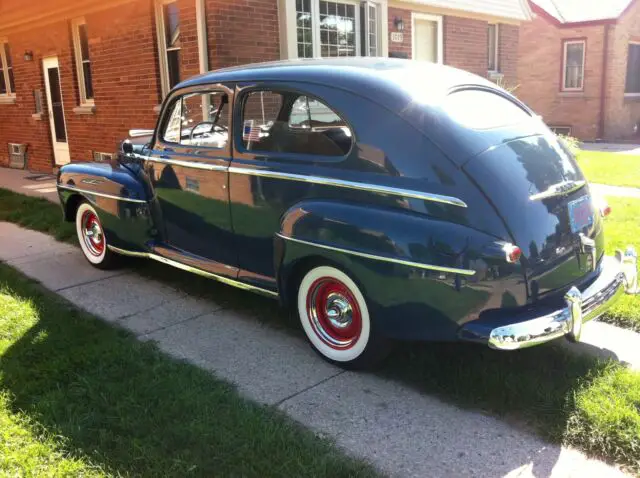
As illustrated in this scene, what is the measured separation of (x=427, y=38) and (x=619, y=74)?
415 inches

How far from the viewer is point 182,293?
209 inches

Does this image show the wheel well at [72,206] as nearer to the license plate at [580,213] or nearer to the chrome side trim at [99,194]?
the chrome side trim at [99,194]

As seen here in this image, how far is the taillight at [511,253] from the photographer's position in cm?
303

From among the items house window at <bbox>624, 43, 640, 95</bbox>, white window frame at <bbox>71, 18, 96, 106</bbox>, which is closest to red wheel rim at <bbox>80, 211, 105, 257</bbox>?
white window frame at <bbox>71, 18, 96, 106</bbox>

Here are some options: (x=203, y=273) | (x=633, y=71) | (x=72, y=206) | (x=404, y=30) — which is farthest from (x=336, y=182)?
(x=633, y=71)

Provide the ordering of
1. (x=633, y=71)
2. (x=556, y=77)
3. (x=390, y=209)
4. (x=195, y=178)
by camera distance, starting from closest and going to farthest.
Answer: (x=390, y=209)
(x=195, y=178)
(x=556, y=77)
(x=633, y=71)

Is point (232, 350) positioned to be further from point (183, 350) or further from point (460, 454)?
point (460, 454)

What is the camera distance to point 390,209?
11.0 ft

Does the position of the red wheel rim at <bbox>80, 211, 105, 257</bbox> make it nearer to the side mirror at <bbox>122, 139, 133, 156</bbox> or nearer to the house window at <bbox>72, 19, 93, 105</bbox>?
the side mirror at <bbox>122, 139, 133, 156</bbox>

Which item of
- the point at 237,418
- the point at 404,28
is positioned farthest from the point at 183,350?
the point at 404,28

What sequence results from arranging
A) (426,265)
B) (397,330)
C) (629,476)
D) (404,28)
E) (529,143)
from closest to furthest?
(629,476), (426,265), (397,330), (529,143), (404,28)

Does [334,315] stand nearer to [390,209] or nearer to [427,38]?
[390,209]

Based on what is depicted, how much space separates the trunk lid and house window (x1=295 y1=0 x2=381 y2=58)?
5.92 meters

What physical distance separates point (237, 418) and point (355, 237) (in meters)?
1.16
